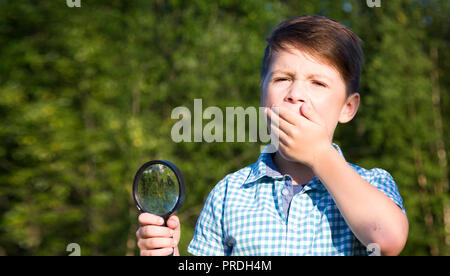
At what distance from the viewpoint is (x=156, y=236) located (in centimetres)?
158

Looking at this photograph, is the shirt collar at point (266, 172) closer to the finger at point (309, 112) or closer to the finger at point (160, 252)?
the finger at point (309, 112)

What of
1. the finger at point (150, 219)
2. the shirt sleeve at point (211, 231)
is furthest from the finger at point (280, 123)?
the finger at point (150, 219)

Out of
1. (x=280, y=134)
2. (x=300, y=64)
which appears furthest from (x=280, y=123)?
(x=300, y=64)

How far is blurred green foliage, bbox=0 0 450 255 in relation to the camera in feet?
17.1

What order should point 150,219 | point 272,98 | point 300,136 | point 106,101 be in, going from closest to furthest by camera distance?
point 300,136 < point 150,219 < point 272,98 < point 106,101

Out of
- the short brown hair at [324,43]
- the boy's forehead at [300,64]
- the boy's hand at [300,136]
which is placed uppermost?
the short brown hair at [324,43]

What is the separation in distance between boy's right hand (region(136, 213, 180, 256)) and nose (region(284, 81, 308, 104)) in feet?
2.13

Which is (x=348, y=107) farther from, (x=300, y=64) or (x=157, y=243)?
(x=157, y=243)

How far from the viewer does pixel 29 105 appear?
5098 millimetres

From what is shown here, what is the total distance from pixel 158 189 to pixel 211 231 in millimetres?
294

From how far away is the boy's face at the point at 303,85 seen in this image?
1.67 meters

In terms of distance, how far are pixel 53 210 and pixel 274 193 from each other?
14.5ft
